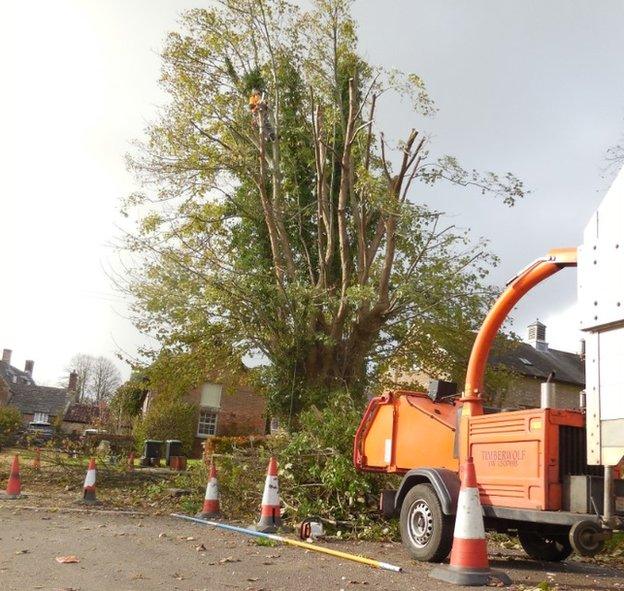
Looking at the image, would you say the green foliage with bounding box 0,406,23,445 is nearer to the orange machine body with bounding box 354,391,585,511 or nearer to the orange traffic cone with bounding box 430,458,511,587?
the orange machine body with bounding box 354,391,585,511

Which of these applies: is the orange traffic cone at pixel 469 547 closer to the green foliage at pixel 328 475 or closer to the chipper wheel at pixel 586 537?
the chipper wheel at pixel 586 537

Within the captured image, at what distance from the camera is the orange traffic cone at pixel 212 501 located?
10.4 m

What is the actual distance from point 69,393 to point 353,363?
66.7 metres

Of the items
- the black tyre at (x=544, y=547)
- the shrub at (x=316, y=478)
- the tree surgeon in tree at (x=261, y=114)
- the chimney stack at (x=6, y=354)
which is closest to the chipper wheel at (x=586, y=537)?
the black tyre at (x=544, y=547)

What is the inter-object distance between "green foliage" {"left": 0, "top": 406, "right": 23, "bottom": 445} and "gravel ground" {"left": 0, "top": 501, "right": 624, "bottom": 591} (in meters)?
18.7

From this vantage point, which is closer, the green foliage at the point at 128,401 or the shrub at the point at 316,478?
the shrub at the point at 316,478

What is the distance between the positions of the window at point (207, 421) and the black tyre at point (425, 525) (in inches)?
1206

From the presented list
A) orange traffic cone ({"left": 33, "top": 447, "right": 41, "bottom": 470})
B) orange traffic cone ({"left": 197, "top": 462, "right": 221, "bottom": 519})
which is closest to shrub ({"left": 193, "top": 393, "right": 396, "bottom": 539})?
orange traffic cone ({"left": 197, "top": 462, "right": 221, "bottom": 519})

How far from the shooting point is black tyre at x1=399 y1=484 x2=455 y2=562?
7.03 metres

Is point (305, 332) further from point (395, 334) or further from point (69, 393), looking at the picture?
point (69, 393)

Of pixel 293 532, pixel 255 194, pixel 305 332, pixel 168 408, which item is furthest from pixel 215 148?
pixel 168 408

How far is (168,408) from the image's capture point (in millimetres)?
32312

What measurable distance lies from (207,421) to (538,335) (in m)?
23.6

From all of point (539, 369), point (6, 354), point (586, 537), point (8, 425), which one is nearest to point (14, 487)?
point (586, 537)
